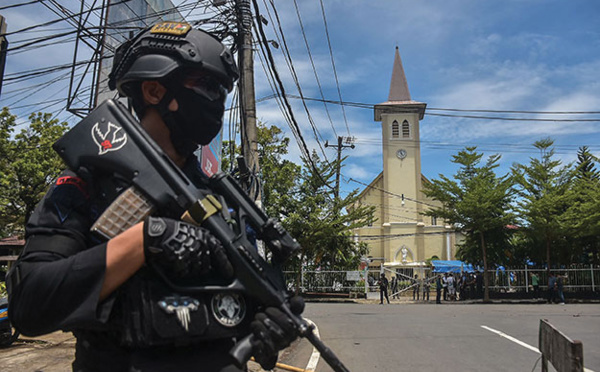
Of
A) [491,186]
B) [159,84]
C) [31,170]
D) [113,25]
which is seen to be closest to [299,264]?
[491,186]

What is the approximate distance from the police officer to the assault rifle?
0.04 metres

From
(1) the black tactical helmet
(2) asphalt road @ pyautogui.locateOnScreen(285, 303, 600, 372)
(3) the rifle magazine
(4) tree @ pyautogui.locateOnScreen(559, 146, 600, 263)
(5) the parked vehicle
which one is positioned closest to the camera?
(3) the rifle magazine

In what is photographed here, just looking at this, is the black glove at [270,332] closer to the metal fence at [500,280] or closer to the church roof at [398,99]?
the metal fence at [500,280]

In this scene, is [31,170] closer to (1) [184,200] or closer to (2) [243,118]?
(2) [243,118]

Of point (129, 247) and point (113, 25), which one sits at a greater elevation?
point (113, 25)

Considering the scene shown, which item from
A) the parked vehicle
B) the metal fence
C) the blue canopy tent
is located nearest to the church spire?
the blue canopy tent

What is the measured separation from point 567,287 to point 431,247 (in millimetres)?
20688

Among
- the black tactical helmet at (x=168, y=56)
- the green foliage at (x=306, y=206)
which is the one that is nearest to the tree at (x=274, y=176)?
the green foliage at (x=306, y=206)

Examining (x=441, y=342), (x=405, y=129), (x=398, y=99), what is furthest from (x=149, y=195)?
(x=398, y=99)

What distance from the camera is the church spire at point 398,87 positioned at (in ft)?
153

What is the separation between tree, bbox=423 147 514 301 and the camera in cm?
2202

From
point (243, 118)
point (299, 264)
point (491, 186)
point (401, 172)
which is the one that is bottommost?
point (299, 264)

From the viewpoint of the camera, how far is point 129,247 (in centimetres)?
125

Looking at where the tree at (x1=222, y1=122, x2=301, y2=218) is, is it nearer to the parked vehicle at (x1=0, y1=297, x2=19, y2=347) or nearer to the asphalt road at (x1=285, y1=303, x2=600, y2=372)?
the asphalt road at (x1=285, y1=303, x2=600, y2=372)
